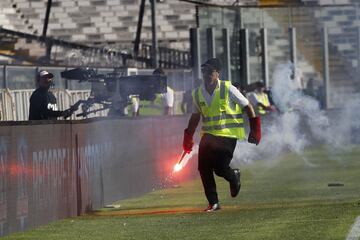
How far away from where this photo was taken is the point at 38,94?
1872 cm

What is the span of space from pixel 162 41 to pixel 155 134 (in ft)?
78.2

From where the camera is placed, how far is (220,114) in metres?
16.2

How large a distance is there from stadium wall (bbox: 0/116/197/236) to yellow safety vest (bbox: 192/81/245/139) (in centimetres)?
174

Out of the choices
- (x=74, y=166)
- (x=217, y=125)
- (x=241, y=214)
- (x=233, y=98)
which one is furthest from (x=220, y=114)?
(x=74, y=166)

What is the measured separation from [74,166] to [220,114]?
2.00 m

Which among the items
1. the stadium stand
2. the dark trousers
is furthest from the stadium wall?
the stadium stand

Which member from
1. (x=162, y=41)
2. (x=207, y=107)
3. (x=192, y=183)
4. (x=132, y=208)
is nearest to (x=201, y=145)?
(x=207, y=107)

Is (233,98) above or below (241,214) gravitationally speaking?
above

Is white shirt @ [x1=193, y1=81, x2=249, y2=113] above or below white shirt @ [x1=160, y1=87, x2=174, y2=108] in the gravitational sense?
above

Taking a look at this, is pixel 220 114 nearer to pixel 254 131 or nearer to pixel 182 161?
pixel 254 131

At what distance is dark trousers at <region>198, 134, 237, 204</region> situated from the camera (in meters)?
16.2

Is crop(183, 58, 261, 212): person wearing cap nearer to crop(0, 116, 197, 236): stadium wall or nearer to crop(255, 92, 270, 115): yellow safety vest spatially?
crop(0, 116, 197, 236): stadium wall

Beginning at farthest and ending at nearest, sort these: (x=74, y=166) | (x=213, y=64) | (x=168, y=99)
Result: (x=168, y=99), (x=74, y=166), (x=213, y=64)

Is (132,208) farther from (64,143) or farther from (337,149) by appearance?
(337,149)
